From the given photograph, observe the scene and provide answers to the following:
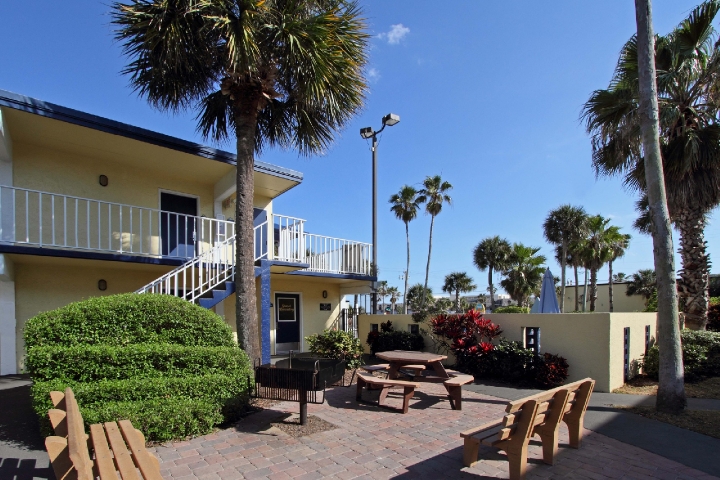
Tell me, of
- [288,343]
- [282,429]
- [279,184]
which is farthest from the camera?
[288,343]

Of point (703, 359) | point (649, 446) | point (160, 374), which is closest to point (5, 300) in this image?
point (160, 374)

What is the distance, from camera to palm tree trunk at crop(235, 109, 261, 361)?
7184 mm

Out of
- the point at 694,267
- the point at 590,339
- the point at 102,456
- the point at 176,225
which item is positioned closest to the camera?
the point at 102,456

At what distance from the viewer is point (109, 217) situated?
8.96 meters

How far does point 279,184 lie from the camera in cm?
1255

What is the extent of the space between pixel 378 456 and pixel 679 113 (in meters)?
11.0

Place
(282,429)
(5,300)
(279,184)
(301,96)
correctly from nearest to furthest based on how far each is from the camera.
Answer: (282,429) < (301,96) < (5,300) < (279,184)

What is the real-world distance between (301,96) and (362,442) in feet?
19.4

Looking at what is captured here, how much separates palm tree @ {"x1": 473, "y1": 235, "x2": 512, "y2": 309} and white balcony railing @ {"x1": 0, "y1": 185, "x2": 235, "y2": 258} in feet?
90.2

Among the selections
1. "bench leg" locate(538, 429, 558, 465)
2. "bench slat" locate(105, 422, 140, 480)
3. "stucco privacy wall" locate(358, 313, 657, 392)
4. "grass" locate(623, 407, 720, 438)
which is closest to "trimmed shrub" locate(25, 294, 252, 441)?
"bench slat" locate(105, 422, 140, 480)

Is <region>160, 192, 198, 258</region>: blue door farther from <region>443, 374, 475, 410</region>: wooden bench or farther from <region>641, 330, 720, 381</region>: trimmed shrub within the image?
<region>641, 330, 720, 381</region>: trimmed shrub

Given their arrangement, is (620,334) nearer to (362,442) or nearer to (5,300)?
(362,442)

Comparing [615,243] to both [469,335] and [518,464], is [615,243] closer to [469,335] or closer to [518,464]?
[469,335]

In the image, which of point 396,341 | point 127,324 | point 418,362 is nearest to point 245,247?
point 127,324
